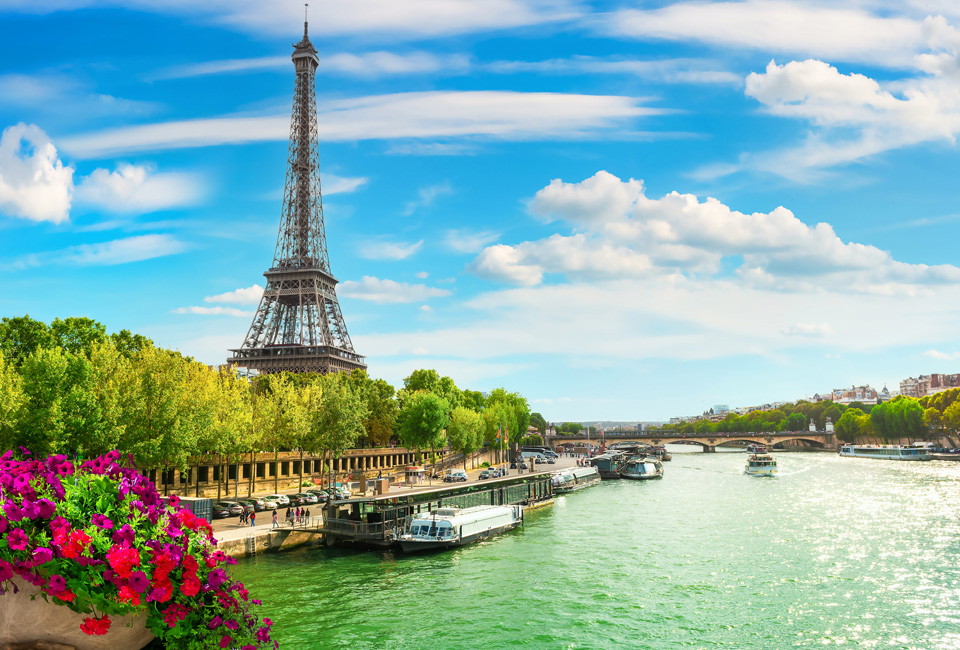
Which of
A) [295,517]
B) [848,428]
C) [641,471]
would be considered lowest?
[641,471]

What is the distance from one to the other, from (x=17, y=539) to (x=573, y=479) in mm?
89082

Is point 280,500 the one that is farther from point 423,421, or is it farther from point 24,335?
point 423,421

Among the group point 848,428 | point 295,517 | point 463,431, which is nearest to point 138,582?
point 295,517

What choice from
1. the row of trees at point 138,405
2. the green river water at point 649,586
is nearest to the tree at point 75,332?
the row of trees at point 138,405

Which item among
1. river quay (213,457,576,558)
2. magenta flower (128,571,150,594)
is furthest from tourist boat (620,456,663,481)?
Answer: magenta flower (128,571,150,594)

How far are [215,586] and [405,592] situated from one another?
29148 mm

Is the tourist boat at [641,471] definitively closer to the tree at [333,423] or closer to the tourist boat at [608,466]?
the tourist boat at [608,466]

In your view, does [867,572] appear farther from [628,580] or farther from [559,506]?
[559,506]

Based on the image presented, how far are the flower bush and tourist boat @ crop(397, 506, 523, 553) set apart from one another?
1521 inches

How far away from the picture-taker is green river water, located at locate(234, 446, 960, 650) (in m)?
27.6

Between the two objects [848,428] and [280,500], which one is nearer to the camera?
[280,500]

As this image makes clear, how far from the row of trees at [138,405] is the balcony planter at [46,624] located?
75.0 ft

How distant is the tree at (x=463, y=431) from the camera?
332 feet

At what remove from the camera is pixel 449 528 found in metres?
46.1
